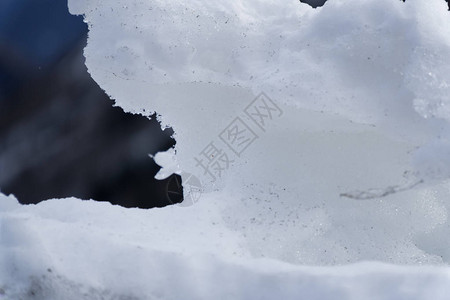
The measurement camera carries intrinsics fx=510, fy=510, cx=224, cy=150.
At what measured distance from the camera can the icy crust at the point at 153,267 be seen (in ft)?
1.57

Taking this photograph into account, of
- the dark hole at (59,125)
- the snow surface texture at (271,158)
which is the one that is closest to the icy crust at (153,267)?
the snow surface texture at (271,158)

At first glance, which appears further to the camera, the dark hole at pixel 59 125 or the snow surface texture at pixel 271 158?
the dark hole at pixel 59 125

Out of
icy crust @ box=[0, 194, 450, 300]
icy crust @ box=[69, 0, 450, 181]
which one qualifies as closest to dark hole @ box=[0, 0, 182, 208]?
icy crust @ box=[69, 0, 450, 181]

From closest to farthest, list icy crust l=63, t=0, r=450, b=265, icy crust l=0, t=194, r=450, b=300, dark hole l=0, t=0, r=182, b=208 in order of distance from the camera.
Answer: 1. icy crust l=0, t=194, r=450, b=300
2. icy crust l=63, t=0, r=450, b=265
3. dark hole l=0, t=0, r=182, b=208

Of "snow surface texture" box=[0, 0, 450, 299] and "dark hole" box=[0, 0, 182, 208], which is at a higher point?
"dark hole" box=[0, 0, 182, 208]

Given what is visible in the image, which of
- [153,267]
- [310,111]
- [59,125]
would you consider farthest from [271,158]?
[59,125]

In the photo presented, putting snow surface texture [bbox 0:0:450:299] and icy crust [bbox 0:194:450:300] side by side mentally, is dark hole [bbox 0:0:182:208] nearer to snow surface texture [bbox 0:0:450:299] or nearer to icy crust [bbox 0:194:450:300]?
snow surface texture [bbox 0:0:450:299]

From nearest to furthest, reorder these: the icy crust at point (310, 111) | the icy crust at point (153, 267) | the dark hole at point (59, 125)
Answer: the icy crust at point (153, 267) < the icy crust at point (310, 111) < the dark hole at point (59, 125)

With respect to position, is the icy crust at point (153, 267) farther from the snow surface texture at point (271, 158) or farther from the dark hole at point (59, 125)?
the dark hole at point (59, 125)

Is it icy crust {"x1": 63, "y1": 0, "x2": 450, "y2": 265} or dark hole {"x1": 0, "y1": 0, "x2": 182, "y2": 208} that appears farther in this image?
dark hole {"x1": 0, "y1": 0, "x2": 182, "y2": 208}

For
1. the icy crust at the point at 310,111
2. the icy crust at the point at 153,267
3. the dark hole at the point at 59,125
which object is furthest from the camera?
the dark hole at the point at 59,125

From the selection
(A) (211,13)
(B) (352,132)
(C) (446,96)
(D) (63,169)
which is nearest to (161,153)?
(D) (63,169)

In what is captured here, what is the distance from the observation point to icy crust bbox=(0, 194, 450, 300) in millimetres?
479

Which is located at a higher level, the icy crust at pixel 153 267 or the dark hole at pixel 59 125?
the dark hole at pixel 59 125
